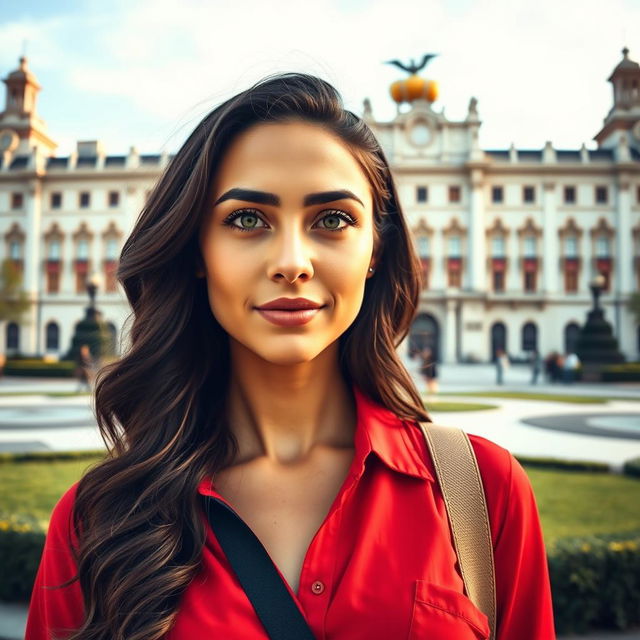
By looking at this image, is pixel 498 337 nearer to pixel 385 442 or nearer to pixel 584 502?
pixel 584 502

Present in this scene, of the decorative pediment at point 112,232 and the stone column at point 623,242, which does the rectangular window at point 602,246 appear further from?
the decorative pediment at point 112,232

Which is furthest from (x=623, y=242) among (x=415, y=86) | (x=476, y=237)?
(x=415, y=86)

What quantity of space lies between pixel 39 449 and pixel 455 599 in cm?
852

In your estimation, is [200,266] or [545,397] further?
[545,397]

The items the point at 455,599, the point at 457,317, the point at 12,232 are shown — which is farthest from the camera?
the point at 12,232

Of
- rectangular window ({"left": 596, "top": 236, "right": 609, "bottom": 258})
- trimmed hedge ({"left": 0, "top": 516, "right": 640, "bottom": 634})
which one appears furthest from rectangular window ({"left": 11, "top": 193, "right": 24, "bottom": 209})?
trimmed hedge ({"left": 0, "top": 516, "right": 640, "bottom": 634})

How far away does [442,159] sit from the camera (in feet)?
139

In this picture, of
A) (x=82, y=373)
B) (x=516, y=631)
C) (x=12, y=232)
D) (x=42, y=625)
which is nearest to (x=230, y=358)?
(x=42, y=625)

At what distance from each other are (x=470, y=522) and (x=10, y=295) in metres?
47.0

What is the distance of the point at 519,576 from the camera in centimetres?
125

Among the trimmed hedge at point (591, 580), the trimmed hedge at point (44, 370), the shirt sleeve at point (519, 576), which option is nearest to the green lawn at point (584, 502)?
the trimmed hedge at point (591, 580)

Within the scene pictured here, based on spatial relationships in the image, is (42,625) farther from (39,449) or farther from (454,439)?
(39,449)

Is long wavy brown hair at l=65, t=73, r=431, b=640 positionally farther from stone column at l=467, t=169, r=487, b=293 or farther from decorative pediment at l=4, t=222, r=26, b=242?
decorative pediment at l=4, t=222, r=26, b=242

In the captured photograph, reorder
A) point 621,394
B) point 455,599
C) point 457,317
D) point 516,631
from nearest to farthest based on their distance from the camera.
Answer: point 455,599
point 516,631
point 621,394
point 457,317
